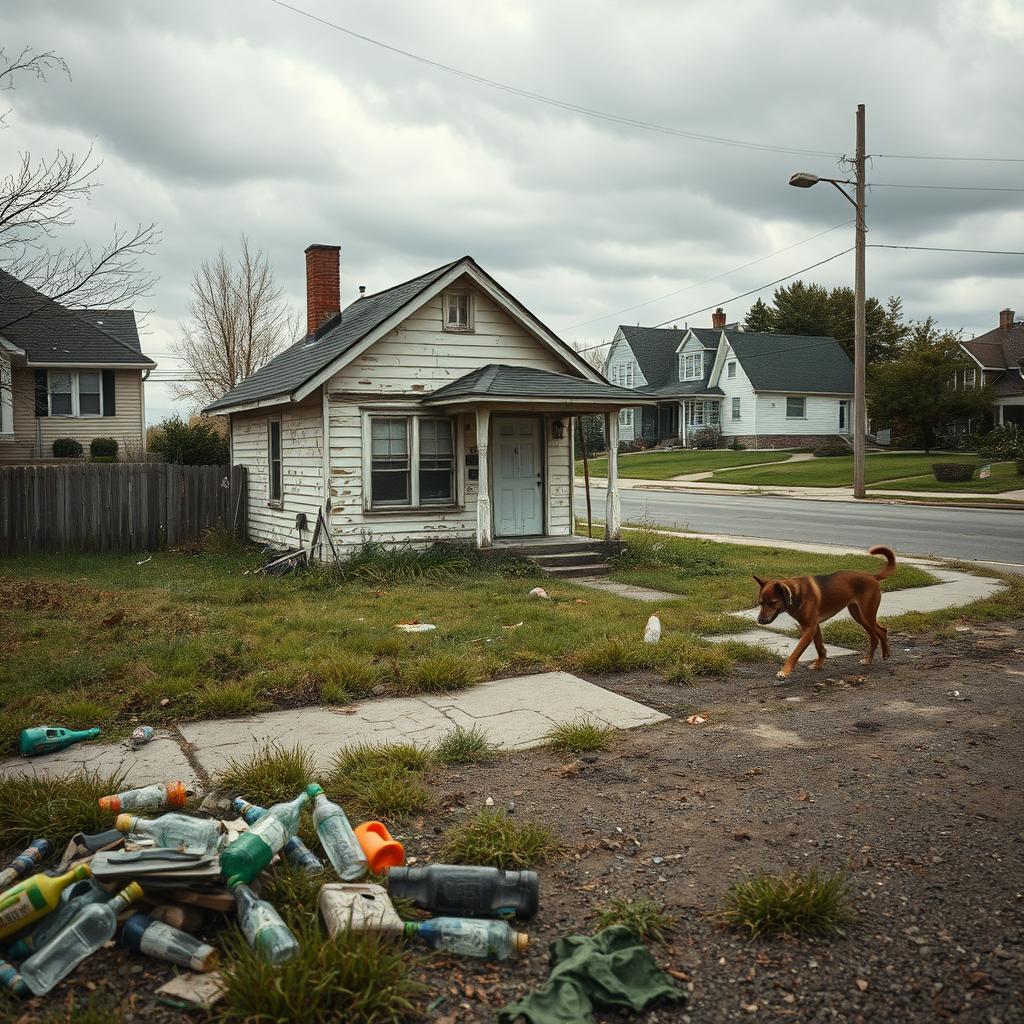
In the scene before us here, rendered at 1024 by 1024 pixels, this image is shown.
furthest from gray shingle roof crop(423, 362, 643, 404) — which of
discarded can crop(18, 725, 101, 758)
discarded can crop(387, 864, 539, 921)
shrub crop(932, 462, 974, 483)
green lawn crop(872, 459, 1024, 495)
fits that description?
shrub crop(932, 462, 974, 483)

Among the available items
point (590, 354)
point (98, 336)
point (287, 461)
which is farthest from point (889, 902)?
point (590, 354)

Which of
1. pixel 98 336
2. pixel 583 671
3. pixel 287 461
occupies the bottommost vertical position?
pixel 583 671

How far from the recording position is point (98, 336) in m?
31.3

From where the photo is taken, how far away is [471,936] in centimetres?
336

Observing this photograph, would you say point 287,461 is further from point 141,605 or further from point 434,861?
point 434,861

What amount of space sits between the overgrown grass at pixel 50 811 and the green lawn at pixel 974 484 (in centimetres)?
2793

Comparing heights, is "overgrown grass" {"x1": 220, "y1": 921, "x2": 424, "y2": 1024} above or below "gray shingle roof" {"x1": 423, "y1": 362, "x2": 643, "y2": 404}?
below

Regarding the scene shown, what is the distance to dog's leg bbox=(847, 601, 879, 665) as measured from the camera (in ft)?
25.1

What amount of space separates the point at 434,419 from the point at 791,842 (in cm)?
1150

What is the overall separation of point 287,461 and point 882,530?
39.7ft

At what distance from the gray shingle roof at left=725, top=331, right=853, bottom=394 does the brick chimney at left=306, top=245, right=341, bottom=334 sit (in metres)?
36.4

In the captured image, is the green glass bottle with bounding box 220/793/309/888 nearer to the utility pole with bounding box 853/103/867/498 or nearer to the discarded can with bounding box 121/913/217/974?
the discarded can with bounding box 121/913/217/974

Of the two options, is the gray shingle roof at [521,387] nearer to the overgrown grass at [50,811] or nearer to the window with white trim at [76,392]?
the overgrown grass at [50,811]

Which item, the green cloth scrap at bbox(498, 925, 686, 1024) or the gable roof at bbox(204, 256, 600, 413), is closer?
the green cloth scrap at bbox(498, 925, 686, 1024)
